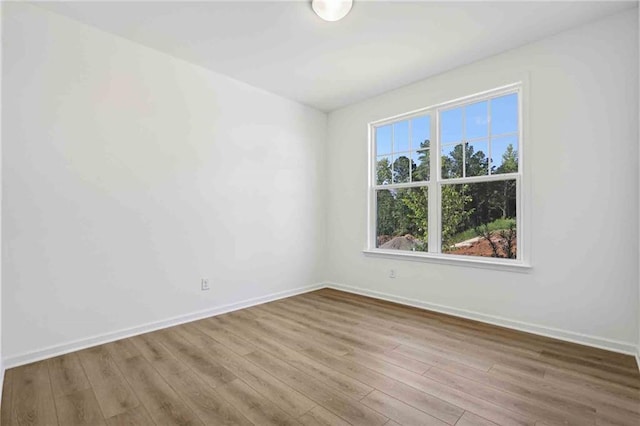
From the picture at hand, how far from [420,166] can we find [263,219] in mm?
2095

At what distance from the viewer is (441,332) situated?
9.65ft

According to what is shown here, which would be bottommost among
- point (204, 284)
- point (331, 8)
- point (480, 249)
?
point (204, 284)

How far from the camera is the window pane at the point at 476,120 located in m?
3.35

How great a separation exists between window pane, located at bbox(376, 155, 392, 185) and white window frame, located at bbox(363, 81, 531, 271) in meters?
0.05

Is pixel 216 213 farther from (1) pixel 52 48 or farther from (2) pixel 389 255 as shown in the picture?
(2) pixel 389 255

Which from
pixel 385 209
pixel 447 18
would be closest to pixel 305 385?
pixel 385 209

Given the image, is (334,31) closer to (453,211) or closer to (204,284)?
(453,211)

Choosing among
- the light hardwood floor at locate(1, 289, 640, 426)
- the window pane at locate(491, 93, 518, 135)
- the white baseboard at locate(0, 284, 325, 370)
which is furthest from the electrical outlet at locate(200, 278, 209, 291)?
the window pane at locate(491, 93, 518, 135)

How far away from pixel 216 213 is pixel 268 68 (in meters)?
1.71

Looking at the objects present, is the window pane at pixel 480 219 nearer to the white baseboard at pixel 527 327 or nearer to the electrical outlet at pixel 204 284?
the white baseboard at pixel 527 327

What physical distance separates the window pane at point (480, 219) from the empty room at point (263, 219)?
0.02 metres

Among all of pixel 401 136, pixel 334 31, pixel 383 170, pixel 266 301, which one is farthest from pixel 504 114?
pixel 266 301

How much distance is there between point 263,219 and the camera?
4.04m

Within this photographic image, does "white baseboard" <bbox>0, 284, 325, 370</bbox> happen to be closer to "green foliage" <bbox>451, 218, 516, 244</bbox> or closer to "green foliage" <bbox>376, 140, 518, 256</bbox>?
"green foliage" <bbox>376, 140, 518, 256</bbox>
